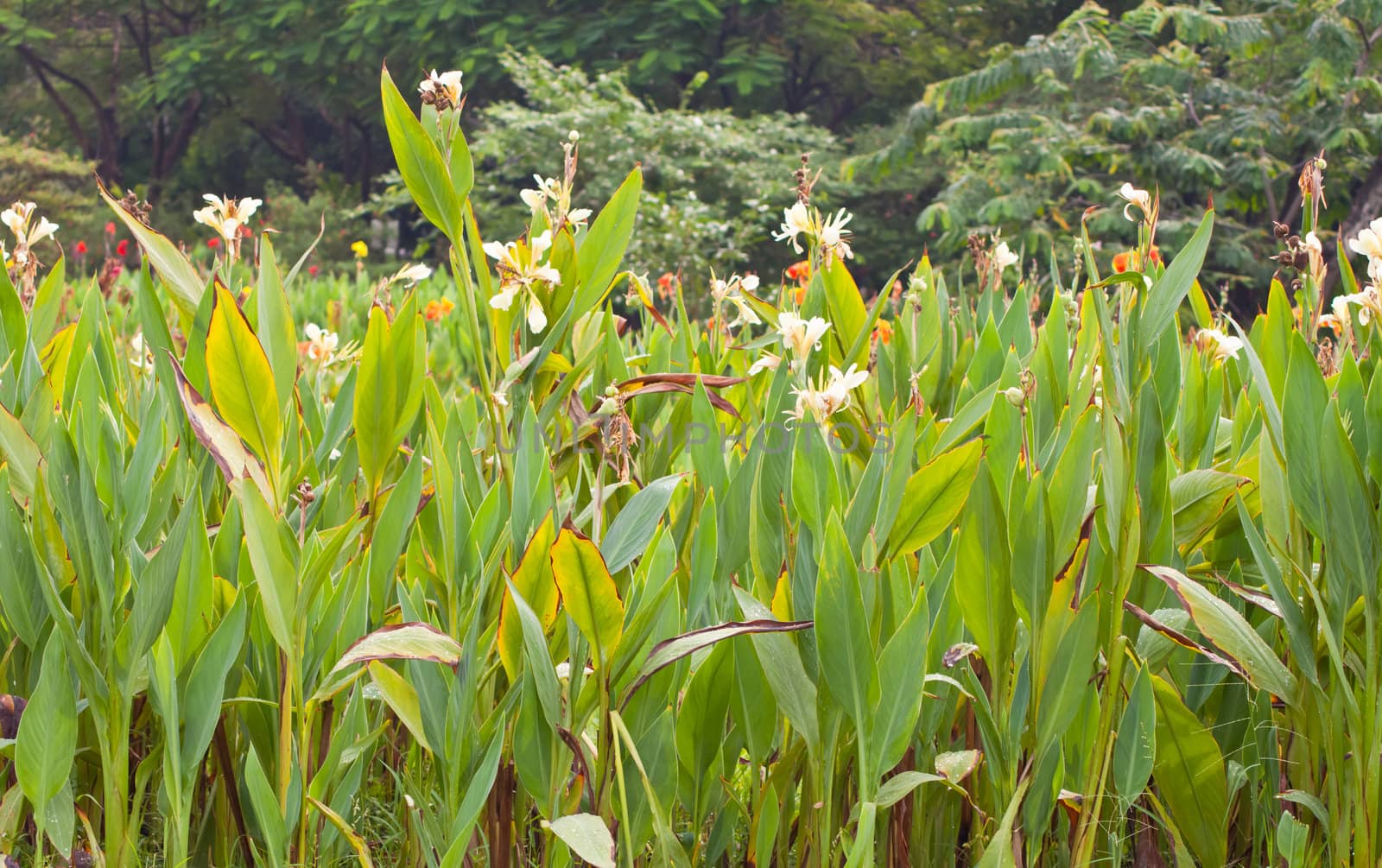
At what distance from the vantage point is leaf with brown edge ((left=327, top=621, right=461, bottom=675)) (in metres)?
0.95

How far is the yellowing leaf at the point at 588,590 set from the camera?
0.89m

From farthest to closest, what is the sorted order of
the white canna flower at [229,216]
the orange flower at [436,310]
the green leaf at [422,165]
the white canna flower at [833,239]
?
the orange flower at [436,310] < the white canna flower at [833,239] < the white canna flower at [229,216] < the green leaf at [422,165]

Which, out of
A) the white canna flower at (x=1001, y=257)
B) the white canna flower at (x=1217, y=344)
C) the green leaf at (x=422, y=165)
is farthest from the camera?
Answer: the white canna flower at (x=1001, y=257)

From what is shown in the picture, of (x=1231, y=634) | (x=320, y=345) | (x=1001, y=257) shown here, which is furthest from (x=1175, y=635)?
(x=320, y=345)

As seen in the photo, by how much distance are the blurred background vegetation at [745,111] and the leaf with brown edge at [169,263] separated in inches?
150

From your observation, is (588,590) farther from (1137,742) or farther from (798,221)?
(798,221)

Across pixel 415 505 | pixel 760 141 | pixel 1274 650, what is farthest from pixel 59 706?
pixel 760 141

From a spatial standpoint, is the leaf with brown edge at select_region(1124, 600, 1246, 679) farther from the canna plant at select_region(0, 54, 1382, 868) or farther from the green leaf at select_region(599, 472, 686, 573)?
the green leaf at select_region(599, 472, 686, 573)

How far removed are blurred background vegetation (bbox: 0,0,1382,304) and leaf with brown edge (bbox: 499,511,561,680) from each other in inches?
162

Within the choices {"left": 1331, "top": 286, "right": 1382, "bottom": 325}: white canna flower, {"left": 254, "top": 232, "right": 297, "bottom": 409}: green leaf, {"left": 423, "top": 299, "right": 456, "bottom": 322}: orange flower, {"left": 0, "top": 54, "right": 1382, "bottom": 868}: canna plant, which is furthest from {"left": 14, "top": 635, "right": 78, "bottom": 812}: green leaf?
{"left": 423, "top": 299, "right": 456, "bottom": 322}: orange flower

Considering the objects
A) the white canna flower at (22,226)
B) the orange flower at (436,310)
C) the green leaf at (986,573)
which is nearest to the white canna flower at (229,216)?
the white canna flower at (22,226)

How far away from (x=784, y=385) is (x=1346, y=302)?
61cm

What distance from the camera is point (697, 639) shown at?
0.94m

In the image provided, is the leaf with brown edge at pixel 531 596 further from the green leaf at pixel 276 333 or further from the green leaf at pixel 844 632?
the green leaf at pixel 276 333
